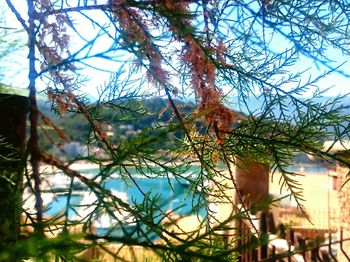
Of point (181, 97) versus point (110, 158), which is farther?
point (181, 97)

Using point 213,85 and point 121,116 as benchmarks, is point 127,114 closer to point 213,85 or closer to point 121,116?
point 121,116

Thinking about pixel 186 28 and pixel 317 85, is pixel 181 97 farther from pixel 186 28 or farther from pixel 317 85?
pixel 186 28

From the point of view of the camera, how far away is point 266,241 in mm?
279

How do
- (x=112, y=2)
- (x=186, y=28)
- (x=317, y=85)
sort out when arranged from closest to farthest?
(x=186, y=28)
(x=112, y=2)
(x=317, y=85)

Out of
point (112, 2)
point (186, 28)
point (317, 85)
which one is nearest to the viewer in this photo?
point (186, 28)

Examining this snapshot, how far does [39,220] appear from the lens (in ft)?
1.06

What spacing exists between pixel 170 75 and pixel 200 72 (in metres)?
0.03

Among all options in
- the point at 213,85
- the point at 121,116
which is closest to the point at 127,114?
the point at 121,116

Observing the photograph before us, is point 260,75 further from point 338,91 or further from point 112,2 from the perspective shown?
point 112,2

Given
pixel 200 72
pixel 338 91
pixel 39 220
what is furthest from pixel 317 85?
pixel 39 220

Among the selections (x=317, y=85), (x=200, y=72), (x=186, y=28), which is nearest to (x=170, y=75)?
(x=200, y=72)

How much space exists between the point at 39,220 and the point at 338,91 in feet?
1.10

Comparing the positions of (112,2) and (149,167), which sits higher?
(112,2)

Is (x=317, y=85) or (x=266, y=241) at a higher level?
(x=317, y=85)
